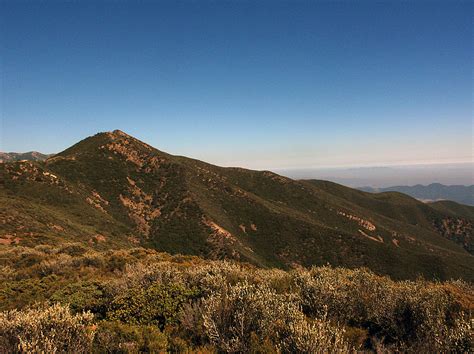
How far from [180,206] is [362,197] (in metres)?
122

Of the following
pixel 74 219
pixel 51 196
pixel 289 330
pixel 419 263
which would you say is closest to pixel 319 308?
pixel 289 330

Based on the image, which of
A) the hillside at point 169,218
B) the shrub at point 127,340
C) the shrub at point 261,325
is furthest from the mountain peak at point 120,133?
the shrub at point 261,325

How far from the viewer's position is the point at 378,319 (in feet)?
28.8

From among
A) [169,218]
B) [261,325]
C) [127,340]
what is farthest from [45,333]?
[169,218]

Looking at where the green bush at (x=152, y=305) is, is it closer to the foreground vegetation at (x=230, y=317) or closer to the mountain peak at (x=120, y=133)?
the foreground vegetation at (x=230, y=317)

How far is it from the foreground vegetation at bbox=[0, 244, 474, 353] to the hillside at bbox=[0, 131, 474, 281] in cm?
2458

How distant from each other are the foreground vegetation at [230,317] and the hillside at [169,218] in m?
24.6

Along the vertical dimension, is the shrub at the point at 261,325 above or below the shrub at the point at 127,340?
above

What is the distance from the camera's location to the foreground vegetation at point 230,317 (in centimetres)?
607

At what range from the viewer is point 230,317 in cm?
747

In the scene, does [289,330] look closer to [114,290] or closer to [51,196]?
[114,290]

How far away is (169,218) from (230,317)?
58282mm

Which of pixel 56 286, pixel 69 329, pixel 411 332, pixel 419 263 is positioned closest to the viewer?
pixel 69 329

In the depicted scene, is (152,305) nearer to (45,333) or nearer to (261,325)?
(45,333)
